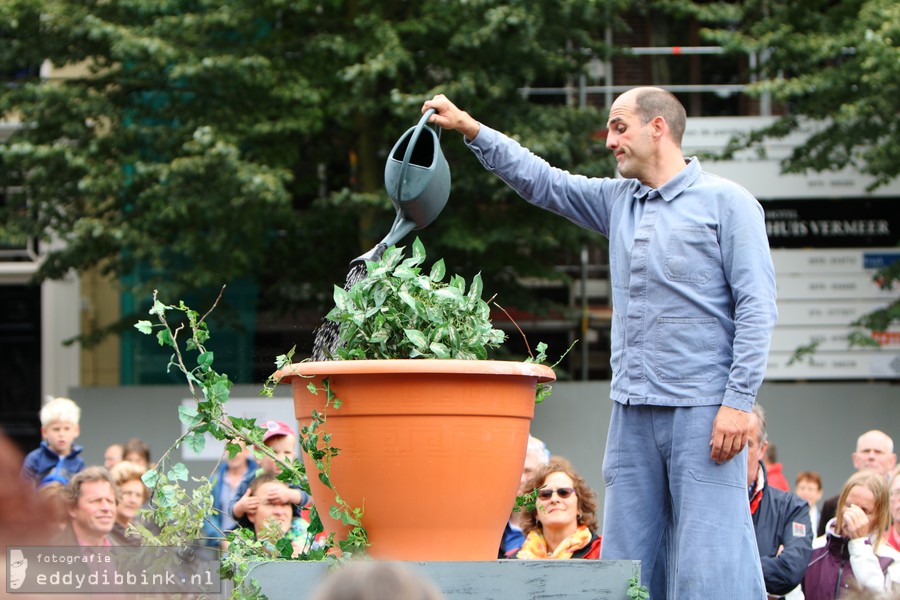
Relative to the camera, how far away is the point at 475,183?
1287cm

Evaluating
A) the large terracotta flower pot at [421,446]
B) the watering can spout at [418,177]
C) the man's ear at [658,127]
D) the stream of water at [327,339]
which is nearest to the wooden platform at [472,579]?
the large terracotta flower pot at [421,446]

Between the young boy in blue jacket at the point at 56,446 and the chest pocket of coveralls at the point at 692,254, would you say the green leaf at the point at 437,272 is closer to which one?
the chest pocket of coveralls at the point at 692,254

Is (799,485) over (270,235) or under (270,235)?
under

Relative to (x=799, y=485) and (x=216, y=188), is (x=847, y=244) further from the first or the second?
(x=216, y=188)

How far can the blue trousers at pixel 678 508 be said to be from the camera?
139 inches

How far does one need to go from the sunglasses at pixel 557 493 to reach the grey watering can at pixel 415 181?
6.22ft

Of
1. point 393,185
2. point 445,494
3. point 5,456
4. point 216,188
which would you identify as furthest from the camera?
point 216,188

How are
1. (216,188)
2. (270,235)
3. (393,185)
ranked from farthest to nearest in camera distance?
(270,235) < (216,188) < (393,185)

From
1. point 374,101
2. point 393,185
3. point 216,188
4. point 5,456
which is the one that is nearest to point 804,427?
point 374,101

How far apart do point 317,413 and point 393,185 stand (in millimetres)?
858

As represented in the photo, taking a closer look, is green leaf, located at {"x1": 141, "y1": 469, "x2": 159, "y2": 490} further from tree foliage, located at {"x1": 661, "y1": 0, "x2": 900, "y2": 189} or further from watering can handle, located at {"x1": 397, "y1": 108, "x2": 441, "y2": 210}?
tree foliage, located at {"x1": 661, "y1": 0, "x2": 900, "y2": 189}

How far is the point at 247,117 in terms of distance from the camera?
12.7 m

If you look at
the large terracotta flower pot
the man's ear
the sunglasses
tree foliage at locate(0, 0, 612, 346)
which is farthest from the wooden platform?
tree foliage at locate(0, 0, 612, 346)

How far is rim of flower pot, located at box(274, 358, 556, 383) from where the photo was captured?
3.30 m
